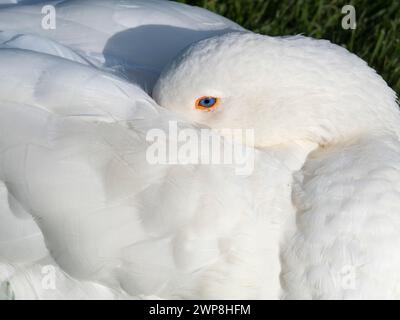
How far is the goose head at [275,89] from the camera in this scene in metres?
2.95

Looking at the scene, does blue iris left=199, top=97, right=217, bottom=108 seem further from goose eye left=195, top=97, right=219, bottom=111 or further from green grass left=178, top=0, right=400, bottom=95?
green grass left=178, top=0, right=400, bottom=95

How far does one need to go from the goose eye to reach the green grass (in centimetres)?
178

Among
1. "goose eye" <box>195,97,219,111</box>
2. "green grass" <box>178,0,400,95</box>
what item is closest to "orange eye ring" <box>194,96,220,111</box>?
"goose eye" <box>195,97,219,111</box>

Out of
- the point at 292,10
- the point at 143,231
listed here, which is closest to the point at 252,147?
the point at 143,231

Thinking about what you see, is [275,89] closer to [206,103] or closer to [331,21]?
[206,103]

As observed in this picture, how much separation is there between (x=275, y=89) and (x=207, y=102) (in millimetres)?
254

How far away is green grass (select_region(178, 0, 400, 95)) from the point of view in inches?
186

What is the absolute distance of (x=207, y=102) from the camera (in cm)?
299

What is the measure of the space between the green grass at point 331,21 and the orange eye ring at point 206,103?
1779 millimetres

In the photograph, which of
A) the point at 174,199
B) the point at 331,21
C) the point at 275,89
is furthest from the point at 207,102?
the point at 331,21

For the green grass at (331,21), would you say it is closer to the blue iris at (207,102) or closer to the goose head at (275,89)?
the goose head at (275,89)

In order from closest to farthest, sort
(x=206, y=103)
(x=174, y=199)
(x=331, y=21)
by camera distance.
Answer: (x=174, y=199)
(x=206, y=103)
(x=331, y=21)

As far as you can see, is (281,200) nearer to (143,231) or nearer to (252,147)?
(252,147)
